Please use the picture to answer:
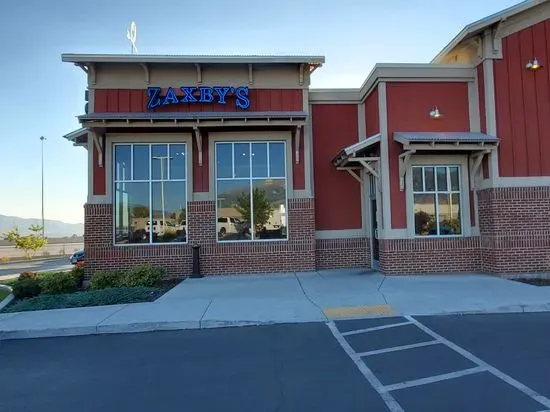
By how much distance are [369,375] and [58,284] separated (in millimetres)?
10752

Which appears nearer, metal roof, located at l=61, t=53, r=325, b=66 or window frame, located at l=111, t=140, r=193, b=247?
metal roof, located at l=61, t=53, r=325, b=66

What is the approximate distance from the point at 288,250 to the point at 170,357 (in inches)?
324

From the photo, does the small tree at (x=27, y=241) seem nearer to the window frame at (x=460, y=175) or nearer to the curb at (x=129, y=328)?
the curb at (x=129, y=328)

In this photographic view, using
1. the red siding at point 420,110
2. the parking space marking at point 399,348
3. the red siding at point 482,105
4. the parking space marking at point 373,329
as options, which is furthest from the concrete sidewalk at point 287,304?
the red siding at point 482,105

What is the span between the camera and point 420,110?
13.5 metres

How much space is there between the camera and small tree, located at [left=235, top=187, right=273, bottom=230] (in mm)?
14547

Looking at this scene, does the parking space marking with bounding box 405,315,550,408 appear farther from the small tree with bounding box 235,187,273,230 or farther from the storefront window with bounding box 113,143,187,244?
the storefront window with bounding box 113,143,187,244

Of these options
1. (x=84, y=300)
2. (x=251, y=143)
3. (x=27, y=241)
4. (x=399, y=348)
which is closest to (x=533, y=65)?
(x=251, y=143)

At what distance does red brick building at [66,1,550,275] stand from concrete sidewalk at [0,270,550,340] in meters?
1.91

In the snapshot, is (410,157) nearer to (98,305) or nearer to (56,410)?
(98,305)

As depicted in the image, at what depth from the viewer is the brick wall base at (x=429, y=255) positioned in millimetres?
13023

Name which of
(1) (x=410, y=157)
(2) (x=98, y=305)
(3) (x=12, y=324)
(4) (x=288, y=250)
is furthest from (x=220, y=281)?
(1) (x=410, y=157)

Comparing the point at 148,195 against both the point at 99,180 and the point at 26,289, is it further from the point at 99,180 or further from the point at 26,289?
the point at 26,289

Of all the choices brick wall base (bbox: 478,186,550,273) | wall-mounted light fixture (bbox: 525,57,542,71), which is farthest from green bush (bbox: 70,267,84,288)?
wall-mounted light fixture (bbox: 525,57,542,71)
